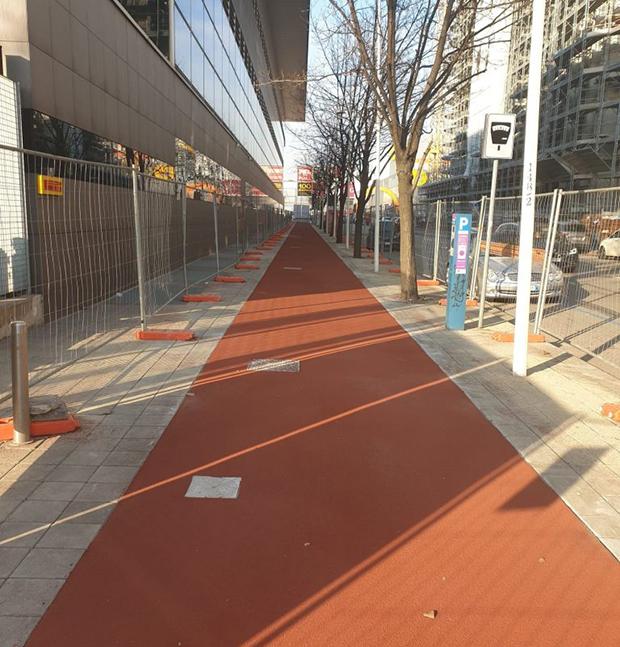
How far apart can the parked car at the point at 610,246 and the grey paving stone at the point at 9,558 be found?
8392 mm

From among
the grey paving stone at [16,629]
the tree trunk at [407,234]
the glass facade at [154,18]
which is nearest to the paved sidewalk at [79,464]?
the grey paving stone at [16,629]

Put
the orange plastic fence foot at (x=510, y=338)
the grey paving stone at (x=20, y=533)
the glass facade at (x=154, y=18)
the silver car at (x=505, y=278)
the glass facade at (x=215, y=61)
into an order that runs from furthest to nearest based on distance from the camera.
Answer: the glass facade at (x=215, y=61), the glass facade at (x=154, y=18), the silver car at (x=505, y=278), the orange plastic fence foot at (x=510, y=338), the grey paving stone at (x=20, y=533)

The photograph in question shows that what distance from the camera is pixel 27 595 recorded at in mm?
3014

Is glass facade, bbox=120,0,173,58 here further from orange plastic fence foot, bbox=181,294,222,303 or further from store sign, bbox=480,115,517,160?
store sign, bbox=480,115,517,160

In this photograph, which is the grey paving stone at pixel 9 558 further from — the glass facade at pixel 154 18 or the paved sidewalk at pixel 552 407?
the glass facade at pixel 154 18

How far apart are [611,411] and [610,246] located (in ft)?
13.4

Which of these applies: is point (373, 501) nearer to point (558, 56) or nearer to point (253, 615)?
point (253, 615)

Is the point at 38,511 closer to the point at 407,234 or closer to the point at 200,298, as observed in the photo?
the point at 200,298

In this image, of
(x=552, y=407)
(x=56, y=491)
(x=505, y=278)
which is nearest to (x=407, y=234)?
(x=505, y=278)

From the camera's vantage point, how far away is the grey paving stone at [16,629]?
269 cm

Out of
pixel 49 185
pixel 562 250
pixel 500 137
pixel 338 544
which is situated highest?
pixel 500 137

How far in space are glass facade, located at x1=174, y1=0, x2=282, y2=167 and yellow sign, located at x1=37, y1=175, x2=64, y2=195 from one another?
10.6 metres

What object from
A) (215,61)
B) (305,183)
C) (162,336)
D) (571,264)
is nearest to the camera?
(162,336)

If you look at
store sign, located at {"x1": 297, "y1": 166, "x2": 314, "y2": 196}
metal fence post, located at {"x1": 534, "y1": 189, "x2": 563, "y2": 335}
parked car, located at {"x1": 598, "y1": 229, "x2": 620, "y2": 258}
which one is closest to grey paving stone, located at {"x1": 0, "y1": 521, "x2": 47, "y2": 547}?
metal fence post, located at {"x1": 534, "y1": 189, "x2": 563, "y2": 335}
